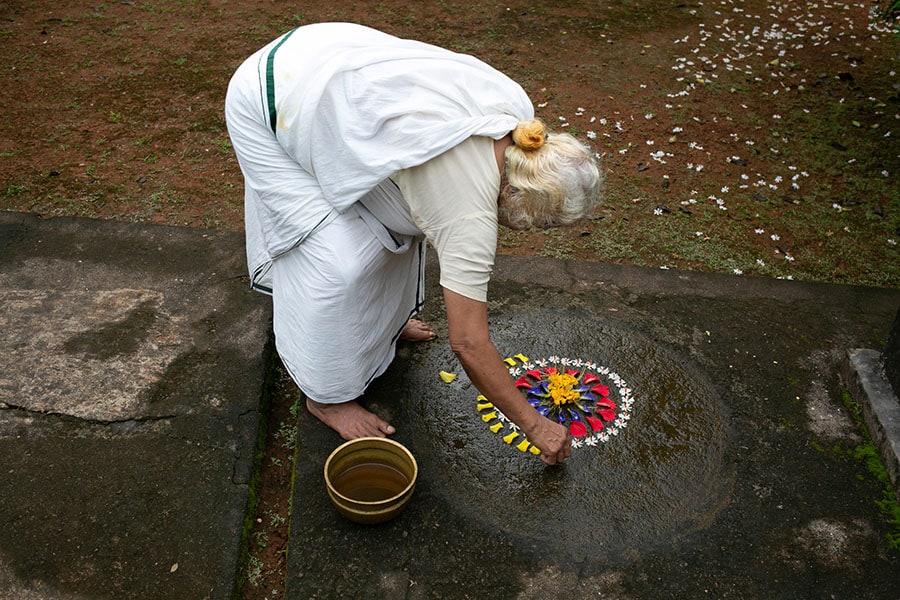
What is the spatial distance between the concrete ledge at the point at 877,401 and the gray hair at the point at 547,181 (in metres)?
1.41

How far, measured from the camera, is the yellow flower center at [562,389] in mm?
2764

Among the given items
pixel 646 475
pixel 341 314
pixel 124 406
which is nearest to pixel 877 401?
pixel 646 475

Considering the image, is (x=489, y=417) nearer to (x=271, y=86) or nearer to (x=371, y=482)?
(x=371, y=482)

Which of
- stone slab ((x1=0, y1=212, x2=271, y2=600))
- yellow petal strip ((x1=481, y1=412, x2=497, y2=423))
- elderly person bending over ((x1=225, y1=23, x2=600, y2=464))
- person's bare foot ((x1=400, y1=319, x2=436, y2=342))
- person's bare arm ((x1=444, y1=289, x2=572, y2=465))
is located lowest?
stone slab ((x1=0, y1=212, x2=271, y2=600))

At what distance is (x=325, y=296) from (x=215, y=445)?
0.67 meters

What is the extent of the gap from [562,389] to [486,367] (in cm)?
72

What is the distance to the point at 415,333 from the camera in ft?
9.85

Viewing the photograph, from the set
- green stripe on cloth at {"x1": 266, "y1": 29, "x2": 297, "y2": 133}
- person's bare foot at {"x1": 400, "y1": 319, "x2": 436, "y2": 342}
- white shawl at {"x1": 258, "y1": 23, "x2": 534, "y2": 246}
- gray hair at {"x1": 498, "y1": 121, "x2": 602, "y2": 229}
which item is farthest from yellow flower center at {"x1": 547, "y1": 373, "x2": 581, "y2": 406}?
green stripe on cloth at {"x1": 266, "y1": 29, "x2": 297, "y2": 133}

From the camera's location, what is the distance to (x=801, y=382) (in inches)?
116

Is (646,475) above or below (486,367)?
below

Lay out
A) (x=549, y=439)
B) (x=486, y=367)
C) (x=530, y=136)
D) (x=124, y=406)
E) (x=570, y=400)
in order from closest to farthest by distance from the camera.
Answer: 1. (x=530, y=136)
2. (x=486, y=367)
3. (x=549, y=439)
4. (x=124, y=406)
5. (x=570, y=400)

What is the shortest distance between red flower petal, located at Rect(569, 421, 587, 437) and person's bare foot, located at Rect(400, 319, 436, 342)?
26.6 inches

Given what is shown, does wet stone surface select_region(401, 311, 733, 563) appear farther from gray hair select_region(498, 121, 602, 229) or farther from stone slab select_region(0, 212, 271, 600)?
gray hair select_region(498, 121, 602, 229)

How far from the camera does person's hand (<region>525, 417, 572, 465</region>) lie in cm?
229
